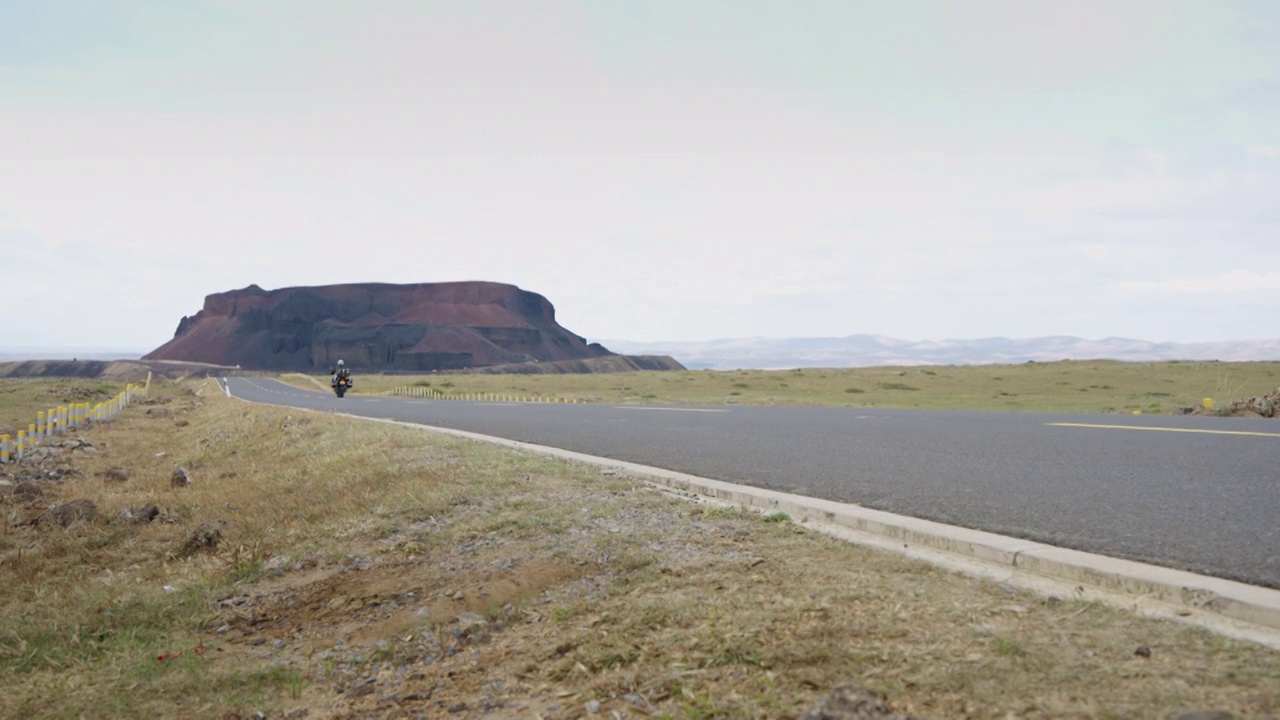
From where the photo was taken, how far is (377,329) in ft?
559

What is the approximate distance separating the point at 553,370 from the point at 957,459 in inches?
5354

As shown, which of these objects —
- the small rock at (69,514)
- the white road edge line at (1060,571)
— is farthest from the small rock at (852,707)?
the small rock at (69,514)

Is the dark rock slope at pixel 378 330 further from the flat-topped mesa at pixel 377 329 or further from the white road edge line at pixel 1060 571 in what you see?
the white road edge line at pixel 1060 571

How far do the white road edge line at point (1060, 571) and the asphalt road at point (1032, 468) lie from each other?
1.07ft

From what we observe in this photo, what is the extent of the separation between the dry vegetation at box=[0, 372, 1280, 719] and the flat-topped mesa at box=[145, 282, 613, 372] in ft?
495

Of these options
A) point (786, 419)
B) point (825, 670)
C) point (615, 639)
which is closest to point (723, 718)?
point (825, 670)

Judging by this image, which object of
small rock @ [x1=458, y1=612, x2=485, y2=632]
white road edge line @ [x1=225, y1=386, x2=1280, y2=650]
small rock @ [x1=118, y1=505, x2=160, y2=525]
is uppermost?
white road edge line @ [x1=225, y1=386, x2=1280, y2=650]

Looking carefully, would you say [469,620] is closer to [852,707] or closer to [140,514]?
[852,707]

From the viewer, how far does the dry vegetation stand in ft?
10.6

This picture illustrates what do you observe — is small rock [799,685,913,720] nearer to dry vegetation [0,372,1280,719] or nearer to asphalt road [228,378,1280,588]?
dry vegetation [0,372,1280,719]

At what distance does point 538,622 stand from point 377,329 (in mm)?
172915

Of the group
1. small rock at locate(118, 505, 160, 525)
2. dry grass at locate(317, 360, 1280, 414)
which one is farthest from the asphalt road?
dry grass at locate(317, 360, 1280, 414)

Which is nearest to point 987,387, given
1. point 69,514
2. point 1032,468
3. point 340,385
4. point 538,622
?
point 340,385

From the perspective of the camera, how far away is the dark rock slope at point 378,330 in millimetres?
164000
